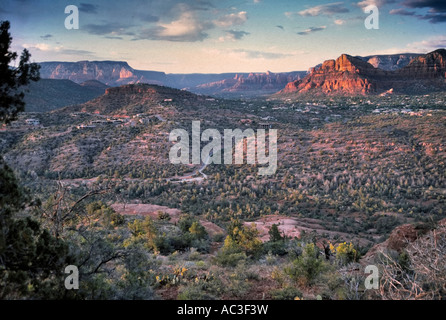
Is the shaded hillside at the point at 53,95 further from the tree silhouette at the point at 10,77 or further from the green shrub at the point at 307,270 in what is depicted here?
the green shrub at the point at 307,270

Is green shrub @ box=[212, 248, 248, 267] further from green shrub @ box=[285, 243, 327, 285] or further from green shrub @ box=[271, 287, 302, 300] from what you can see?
green shrub @ box=[271, 287, 302, 300]

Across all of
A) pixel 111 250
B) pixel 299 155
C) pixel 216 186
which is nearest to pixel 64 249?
pixel 111 250

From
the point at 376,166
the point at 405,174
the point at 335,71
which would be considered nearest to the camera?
the point at 405,174

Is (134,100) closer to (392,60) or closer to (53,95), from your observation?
(53,95)

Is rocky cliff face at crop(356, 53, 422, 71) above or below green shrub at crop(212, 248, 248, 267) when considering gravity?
above

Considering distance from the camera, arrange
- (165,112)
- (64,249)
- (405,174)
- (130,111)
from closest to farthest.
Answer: (64,249)
(405,174)
(165,112)
(130,111)

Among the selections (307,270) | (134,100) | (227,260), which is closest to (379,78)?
(134,100)

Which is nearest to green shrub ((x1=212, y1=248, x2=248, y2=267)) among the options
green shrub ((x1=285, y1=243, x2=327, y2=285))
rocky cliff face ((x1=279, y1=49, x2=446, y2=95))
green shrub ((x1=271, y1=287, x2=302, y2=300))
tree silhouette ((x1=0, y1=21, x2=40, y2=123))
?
green shrub ((x1=285, y1=243, x2=327, y2=285))

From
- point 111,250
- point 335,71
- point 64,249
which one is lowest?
point 111,250
